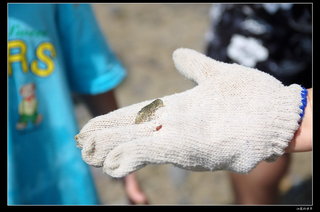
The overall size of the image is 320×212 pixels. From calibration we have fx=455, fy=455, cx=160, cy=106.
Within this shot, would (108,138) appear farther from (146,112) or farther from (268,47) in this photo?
(268,47)

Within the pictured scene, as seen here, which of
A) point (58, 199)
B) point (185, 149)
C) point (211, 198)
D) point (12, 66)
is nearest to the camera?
point (185, 149)

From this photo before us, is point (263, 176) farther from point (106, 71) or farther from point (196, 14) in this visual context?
point (196, 14)

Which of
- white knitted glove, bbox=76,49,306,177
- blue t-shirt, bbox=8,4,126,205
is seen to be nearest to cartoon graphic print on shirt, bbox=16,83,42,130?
blue t-shirt, bbox=8,4,126,205

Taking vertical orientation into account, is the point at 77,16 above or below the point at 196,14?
below

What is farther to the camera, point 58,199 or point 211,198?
point 211,198

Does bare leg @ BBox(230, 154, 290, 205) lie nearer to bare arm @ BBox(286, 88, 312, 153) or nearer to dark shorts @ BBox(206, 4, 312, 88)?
dark shorts @ BBox(206, 4, 312, 88)

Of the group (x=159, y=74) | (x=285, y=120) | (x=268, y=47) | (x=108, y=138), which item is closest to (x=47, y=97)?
(x=108, y=138)
